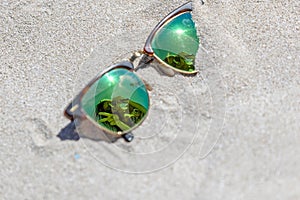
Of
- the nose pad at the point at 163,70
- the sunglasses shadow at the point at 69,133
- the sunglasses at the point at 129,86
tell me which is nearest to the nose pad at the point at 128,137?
the sunglasses at the point at 129,86

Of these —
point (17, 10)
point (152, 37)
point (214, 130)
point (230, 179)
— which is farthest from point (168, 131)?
point (17, 10)

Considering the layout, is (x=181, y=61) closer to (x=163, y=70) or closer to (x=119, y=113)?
(x=163, y=70)

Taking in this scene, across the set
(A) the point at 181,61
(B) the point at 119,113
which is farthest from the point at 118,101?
(A) the point at 181,61

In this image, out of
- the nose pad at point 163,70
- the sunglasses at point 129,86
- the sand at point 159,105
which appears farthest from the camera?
the nose pad at point 163,70

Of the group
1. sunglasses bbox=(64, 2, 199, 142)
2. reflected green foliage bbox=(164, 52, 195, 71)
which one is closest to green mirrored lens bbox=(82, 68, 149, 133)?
sunglasses bbox=(64, 2, 199, 142)

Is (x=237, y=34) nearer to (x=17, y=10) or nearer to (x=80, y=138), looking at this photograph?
(x=80, y=138)

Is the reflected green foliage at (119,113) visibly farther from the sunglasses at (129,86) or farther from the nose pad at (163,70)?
the nose pad at (163,70)
